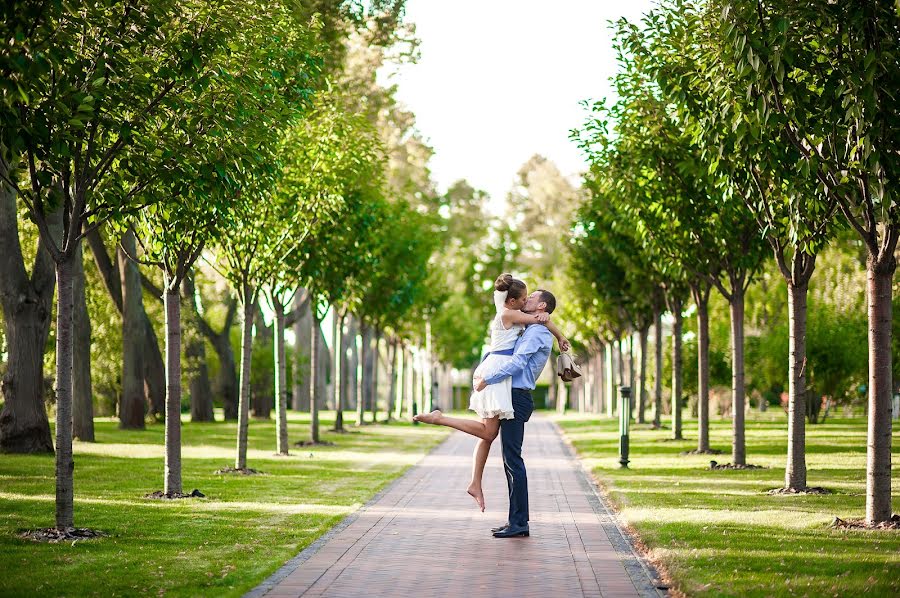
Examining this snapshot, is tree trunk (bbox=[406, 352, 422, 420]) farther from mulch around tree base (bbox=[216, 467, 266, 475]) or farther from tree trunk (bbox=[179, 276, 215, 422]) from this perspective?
mulch around tree base (bbox=[216, 467, 266, 475])

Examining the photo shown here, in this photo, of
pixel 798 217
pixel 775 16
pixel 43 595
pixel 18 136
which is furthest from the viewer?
pixel 798 217

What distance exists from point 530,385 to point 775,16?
4.09m

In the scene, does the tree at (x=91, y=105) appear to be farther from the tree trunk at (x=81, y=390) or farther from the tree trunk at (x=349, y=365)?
the tree trunk at (x=349, y=365)

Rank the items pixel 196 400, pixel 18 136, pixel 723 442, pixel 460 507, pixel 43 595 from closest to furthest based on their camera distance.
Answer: pixel 43 595 → pixel 18 136 → pixel 460 507 → pixel 723 442 → pixel 196 400

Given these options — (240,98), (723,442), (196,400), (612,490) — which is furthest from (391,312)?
(240,98)

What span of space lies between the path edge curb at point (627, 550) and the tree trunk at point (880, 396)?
2426 millimetres

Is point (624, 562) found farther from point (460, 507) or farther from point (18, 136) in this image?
point (18, 136)

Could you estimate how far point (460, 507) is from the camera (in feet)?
46.0

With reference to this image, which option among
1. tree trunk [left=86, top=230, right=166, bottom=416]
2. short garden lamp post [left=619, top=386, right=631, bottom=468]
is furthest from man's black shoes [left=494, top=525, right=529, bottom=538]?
tree trunk [left=86, top=230, right=166, bottom=416]

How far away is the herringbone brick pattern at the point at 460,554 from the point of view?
27.9 feet

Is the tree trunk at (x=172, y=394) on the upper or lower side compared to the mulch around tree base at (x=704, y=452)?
upper

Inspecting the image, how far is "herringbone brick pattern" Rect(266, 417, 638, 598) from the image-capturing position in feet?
27.9

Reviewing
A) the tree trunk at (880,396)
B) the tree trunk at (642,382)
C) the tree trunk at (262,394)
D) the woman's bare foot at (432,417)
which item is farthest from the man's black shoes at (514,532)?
the tree trunk at (262,394)

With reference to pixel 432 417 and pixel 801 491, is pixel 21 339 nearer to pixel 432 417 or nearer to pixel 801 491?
pixel 432 417
